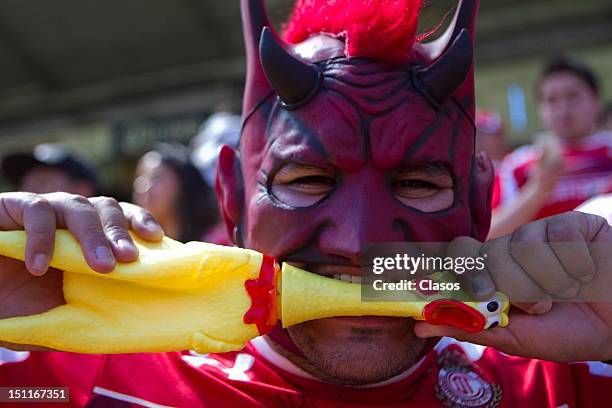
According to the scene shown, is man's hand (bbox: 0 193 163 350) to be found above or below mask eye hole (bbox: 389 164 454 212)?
below

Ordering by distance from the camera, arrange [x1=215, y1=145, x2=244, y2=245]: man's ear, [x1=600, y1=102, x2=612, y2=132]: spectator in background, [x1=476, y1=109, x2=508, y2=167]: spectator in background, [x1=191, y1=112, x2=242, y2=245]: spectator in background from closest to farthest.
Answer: [x1=215, y1=145, x2=244, y2=245]: man's ear < [x1=191, y1=112, x2=242, y2=245]: spectator in background < [x1=476, y1=109, x2=508, y2=167]: spectator in background < [x1=600, y1=102, x2=612, y2=132]: spectator in background

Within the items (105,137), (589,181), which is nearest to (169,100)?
(105,137)

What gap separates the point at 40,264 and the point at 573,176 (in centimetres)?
262

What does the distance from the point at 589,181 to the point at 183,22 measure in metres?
4.50

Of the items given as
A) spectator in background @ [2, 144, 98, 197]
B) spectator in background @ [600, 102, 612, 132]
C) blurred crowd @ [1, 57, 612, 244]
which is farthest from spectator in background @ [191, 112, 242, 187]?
spectator in background @ [600, 102, 612, 132]

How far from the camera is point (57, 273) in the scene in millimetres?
1099

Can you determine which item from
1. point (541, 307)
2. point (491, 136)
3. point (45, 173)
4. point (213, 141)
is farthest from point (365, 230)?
point (491, 136)

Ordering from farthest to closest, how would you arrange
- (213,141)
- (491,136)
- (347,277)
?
(491,136)
(213,141)
(347,277)

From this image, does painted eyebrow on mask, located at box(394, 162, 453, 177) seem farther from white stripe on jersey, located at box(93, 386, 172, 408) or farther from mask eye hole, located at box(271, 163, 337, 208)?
white stripe on jersey, located at box(93, 386, 172, 408)

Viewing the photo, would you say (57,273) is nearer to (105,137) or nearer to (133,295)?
(133,295)

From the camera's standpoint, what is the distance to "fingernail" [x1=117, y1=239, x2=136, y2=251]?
39.5 inches

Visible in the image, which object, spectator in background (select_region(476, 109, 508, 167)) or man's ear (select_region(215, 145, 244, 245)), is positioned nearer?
man's ear (select_region(215, 145, 244, 245))

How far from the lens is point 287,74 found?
1.15 meters
